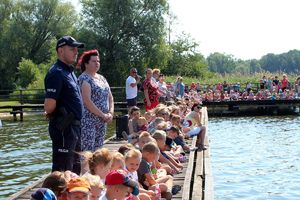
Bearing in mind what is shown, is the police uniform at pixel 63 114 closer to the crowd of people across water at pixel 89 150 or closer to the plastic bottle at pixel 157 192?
the crowd of people across water at pixel 89 150

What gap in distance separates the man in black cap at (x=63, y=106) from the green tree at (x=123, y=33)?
34803mm

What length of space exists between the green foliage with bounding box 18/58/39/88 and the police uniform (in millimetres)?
43999

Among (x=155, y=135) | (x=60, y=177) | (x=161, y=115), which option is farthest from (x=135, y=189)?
(x=161, y=115)

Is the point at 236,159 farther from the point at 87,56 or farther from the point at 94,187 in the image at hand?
the point at 94,187

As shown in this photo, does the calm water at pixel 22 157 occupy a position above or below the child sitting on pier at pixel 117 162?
below

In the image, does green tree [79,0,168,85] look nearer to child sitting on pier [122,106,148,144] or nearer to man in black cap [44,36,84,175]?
child sitting on pier [122,106,148,144]

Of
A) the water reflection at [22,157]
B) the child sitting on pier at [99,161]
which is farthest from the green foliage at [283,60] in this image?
the child sitting on pier at [99,161]

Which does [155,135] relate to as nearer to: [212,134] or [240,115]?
Answer: [212,134]

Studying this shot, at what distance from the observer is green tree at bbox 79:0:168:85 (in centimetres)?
4091

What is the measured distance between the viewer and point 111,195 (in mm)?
4609

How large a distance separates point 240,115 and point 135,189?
92.0ft

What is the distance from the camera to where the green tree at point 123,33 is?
40.9 meters

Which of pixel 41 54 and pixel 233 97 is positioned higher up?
pixel 41 54

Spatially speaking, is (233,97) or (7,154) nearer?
(7,154)
